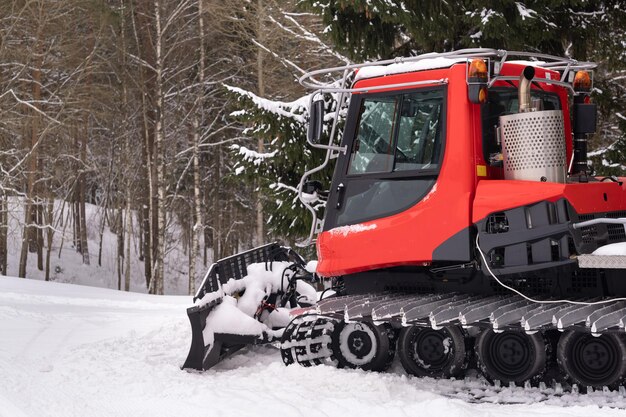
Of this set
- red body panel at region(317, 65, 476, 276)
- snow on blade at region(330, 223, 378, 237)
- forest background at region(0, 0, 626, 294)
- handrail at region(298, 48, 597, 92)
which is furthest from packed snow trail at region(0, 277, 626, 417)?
forest background at region(0, 0, 626, 294)

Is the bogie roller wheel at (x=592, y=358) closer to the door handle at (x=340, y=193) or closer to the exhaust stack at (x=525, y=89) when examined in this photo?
the exhaust stack at (x=525, y=89)

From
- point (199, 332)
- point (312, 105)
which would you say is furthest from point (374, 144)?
point (199, 332)

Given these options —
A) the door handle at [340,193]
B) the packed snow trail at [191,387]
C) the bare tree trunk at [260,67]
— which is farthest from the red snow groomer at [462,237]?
the bare tree trunk at [260,67]

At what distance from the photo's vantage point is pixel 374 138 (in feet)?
23.4

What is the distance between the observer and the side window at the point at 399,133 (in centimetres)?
678

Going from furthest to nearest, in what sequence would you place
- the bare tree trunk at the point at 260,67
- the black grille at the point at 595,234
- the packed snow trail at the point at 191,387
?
the bare tree trunk at the point at 260,67, the black grille at the point at 595,234, the packed snow trail at the point at 191,387

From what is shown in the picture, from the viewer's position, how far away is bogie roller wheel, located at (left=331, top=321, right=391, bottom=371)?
6.95m

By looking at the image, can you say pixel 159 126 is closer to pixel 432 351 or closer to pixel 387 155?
pixel 387 155

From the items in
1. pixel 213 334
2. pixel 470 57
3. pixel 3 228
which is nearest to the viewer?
pixel 470 57

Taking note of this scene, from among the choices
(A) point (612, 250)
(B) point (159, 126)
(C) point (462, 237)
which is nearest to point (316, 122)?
(C) point (462, 237)

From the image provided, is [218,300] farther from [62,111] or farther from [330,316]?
[62,111]

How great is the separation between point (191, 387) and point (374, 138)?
2.61 meters

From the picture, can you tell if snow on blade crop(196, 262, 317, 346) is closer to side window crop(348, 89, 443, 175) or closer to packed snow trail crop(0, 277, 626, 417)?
packed snow trail crop(0, 277, 626, 417)

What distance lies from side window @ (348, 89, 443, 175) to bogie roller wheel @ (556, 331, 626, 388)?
177 centimetres
